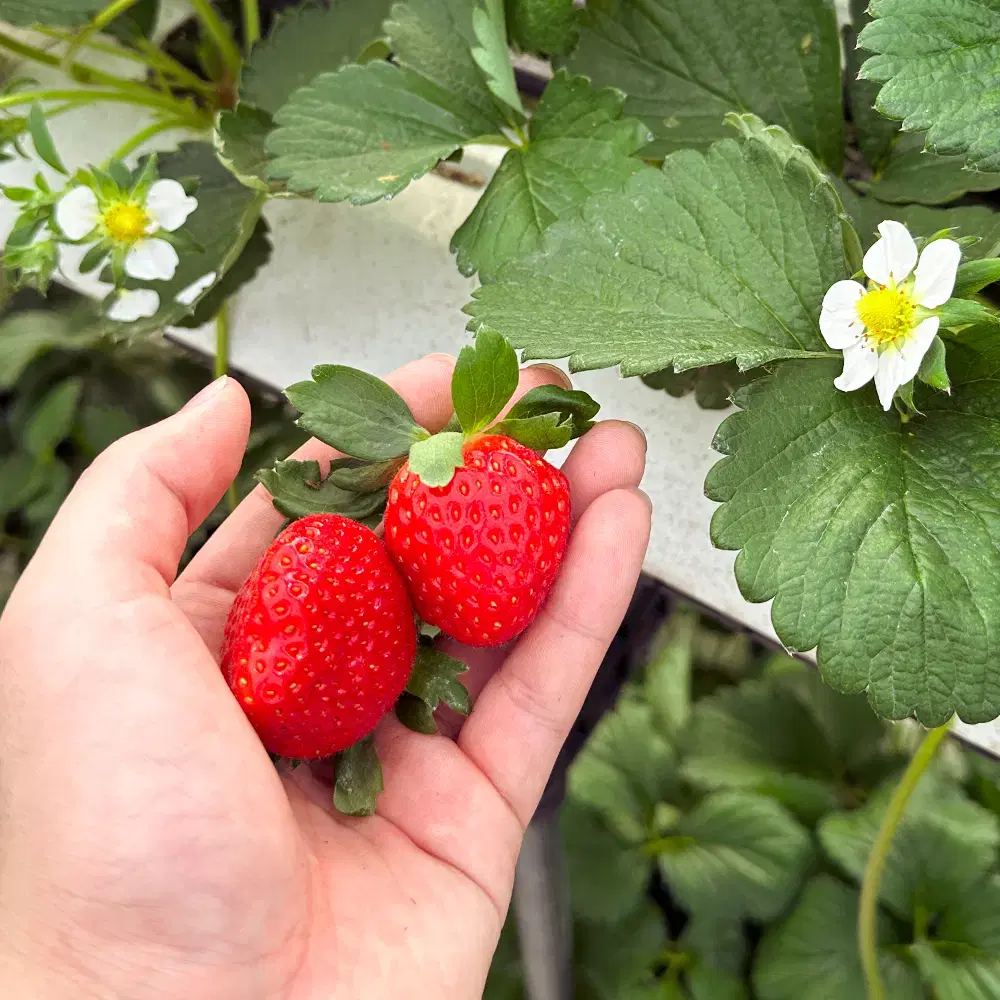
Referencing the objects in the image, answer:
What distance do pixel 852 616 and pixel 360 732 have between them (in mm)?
334

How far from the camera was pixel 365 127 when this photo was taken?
2.73 feet

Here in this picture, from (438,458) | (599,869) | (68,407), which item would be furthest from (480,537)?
(68,407)

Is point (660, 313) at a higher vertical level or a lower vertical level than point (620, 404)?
higher

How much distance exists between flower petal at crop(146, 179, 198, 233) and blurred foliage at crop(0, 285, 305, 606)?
0.34 metres

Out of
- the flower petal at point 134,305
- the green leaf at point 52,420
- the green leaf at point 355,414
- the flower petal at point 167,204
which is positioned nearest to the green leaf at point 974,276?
the green leaf at point 355,414

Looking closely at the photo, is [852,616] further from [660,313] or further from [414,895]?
[414,895]

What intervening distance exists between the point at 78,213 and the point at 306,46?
1.06 ft

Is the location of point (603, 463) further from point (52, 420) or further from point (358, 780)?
point (52, 420)

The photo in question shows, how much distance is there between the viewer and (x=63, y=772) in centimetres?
64

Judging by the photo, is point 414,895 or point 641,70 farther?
point 641,70

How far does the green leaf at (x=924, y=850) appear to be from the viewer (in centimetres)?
98

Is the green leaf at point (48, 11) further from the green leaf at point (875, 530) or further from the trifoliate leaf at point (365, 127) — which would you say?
the green leaf at point (875, 530)

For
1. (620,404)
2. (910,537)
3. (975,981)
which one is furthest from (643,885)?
(910,537)

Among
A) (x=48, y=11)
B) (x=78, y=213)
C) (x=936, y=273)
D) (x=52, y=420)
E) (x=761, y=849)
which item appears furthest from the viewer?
(x=52, y=420)
